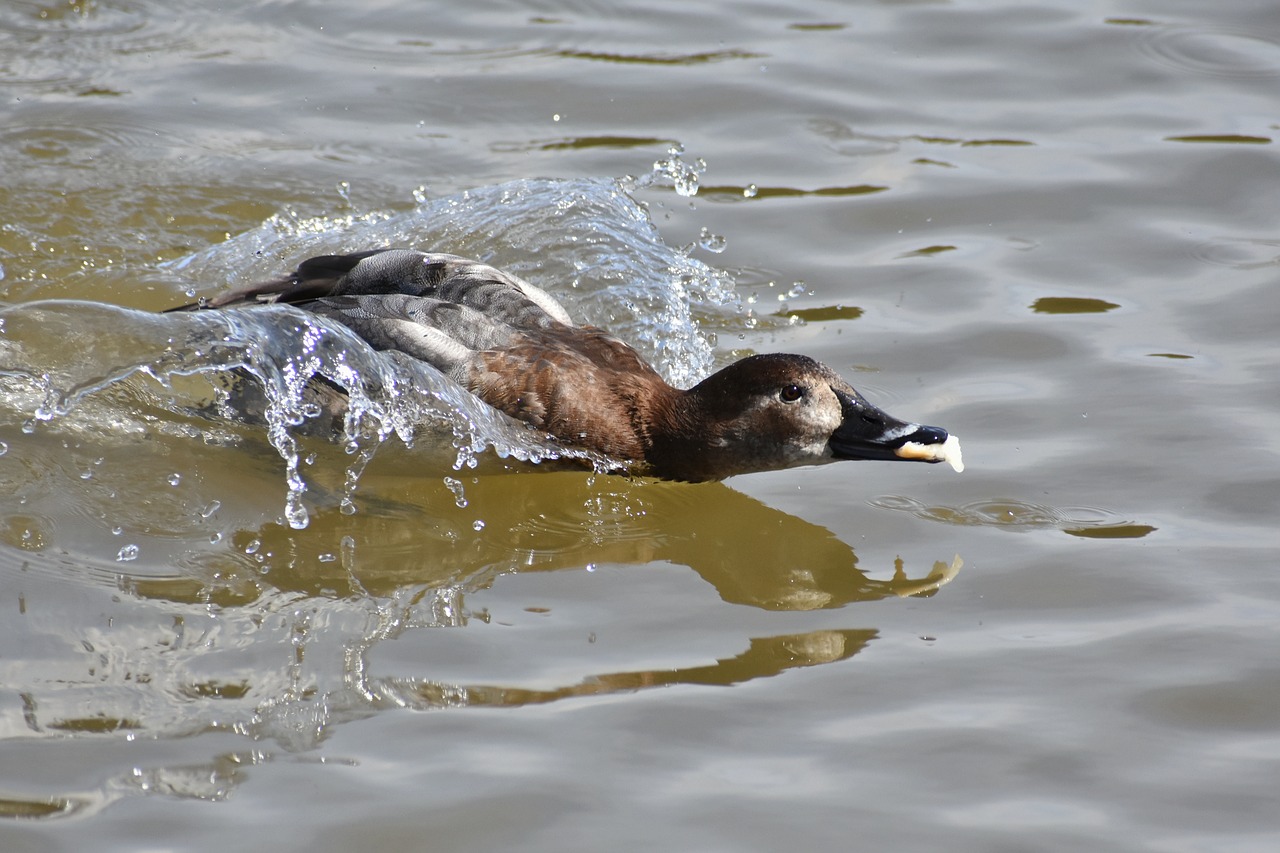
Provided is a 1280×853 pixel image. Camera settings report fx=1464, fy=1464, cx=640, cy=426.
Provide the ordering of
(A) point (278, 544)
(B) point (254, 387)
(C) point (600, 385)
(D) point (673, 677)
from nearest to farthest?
(D) point (673, 677) → (A) point (278, 544) → (B) point (254, 387) → (C) point (600, 385)

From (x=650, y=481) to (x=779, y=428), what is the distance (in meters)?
0.57

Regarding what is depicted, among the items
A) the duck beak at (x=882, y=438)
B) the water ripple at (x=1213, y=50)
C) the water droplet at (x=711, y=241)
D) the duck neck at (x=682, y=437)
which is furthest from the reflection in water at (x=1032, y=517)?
the water ripple at (x=1213, y=50)

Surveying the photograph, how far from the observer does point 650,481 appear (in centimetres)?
539

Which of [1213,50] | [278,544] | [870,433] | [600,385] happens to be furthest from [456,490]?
[1213,50]

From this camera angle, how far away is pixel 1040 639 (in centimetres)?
421

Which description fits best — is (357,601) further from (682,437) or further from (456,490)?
(682,437)

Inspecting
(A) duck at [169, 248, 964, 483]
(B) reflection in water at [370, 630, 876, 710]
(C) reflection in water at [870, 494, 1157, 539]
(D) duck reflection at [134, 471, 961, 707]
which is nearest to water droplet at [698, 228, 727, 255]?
(A) duck at [169, 248, 964, 483]

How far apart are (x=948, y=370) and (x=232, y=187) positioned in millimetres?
3752

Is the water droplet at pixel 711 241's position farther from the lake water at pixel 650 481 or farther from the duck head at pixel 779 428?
the duck head at pixel 779 428

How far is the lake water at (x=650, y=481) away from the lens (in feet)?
11.6

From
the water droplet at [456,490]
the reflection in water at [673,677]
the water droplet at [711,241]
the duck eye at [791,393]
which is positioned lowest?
the reflection in water at [673,677]

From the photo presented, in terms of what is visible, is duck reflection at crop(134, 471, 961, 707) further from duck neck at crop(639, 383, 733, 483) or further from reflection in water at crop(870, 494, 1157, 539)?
reflection in water at crop(870, 494, 1157, 539)

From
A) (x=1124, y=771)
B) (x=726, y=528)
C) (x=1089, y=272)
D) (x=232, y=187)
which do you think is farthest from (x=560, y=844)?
(x=232, y=187)

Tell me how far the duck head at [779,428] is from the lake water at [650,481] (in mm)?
167
